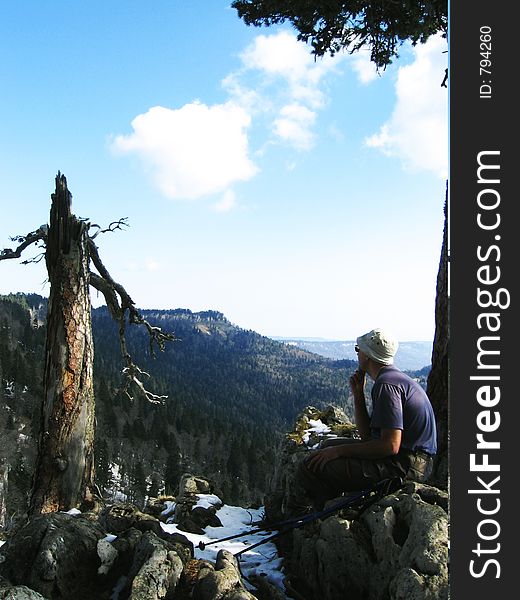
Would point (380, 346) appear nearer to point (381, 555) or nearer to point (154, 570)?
point (381, 555)

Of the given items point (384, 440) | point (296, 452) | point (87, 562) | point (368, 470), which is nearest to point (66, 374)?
point (87, 562)

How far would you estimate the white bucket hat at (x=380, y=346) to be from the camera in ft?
18.8

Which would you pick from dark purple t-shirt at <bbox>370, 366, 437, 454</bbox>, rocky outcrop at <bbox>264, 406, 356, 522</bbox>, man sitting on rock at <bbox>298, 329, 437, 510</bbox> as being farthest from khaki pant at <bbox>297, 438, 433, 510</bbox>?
rocky outcrop at <bbox>264, 406, 356, 522</bbox>

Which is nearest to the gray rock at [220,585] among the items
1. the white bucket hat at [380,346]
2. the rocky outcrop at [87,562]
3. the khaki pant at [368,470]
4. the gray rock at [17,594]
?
the rocky outcrop at [87,562]

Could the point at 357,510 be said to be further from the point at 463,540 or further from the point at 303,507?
the point at 463,540

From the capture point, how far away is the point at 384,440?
5.20 meters

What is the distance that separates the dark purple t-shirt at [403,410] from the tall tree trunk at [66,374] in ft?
18.1

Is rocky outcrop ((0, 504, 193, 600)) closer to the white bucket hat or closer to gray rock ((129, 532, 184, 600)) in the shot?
gray rock ((129, 532, 184, 600))

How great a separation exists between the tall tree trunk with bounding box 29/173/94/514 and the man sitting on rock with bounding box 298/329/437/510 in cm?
458

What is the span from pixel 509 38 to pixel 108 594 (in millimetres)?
5838

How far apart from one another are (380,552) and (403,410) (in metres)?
1.49

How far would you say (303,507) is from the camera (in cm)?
658

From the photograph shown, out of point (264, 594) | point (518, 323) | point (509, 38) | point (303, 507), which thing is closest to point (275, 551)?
point (303, 507)

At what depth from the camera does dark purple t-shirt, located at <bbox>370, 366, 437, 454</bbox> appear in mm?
5184
